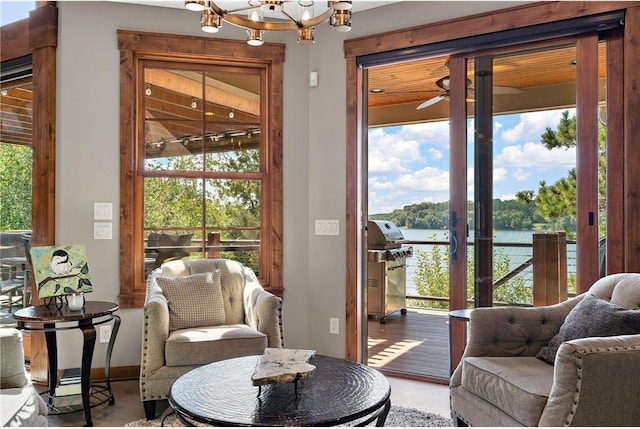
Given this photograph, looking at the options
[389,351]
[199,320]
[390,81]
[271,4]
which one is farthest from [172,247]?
[390,81]

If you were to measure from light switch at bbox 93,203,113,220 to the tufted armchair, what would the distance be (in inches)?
106

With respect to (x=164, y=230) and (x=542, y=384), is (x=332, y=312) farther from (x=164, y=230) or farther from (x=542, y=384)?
(x=542, y=384)

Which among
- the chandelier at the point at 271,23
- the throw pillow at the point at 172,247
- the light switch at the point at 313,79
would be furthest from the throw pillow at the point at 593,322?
the throw pillow at the point at 172,247

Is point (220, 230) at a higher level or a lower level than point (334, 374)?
higher

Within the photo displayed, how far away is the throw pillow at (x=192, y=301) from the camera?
11.2ft

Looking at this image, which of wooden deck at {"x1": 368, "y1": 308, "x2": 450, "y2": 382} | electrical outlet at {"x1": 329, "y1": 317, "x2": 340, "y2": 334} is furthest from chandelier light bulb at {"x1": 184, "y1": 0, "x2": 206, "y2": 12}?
wooden deck at {"x1": 368, "y1": 308, "x2": 450, "y2": 382}

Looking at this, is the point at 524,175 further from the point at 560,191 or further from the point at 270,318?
the point at 270,318

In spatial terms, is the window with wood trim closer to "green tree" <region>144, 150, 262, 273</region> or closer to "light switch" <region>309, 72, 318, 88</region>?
"green tree" <region>144, 150, 262, 273</region>

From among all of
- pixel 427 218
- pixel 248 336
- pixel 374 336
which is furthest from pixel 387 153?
pixel 248 336

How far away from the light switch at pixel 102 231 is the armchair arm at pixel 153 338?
3.47 ft

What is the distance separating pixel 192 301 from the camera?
345 centimetres

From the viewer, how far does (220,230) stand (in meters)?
4.27

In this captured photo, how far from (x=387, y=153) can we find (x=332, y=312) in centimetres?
362

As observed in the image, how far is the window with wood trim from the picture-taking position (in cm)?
400
